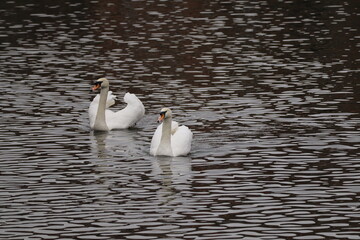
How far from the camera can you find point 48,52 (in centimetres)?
3966

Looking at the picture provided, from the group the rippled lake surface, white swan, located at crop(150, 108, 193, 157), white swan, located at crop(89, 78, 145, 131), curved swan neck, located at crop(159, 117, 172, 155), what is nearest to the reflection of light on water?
the rippled lake surface

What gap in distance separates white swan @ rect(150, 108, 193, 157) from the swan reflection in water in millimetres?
147

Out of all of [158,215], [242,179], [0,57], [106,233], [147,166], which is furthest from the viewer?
[0,57]

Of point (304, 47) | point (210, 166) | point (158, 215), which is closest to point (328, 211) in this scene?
point (158, 215)

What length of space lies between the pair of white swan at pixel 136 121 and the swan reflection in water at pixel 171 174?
0.23 metres

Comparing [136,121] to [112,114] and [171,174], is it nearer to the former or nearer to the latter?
[112,114]

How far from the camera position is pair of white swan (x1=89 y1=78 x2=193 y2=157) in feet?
81.5

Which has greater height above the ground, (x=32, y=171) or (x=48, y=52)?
(x=32, y=171)

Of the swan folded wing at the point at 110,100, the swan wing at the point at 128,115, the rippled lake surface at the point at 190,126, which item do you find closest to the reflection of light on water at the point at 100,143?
the rippled lake surface at the point at 190,126

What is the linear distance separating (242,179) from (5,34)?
76.9 ft

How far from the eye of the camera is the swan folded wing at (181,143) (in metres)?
24.8

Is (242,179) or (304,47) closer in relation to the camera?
(242,179)

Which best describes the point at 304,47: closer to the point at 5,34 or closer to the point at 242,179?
the point at 5,34

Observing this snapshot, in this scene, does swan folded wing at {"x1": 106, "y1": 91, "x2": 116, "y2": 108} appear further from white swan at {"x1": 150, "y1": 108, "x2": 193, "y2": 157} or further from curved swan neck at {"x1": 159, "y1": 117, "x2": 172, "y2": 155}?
curved swan neck at {"x1": 159, "y1": 117, "x2": 172, "y2": 155}
